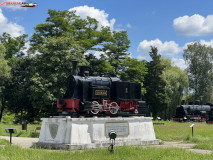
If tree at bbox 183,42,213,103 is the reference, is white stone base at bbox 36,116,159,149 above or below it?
below

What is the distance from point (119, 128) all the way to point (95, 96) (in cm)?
209

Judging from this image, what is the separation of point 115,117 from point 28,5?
34.9ft

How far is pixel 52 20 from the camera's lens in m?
37.8

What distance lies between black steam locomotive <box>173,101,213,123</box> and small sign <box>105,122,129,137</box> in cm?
2880

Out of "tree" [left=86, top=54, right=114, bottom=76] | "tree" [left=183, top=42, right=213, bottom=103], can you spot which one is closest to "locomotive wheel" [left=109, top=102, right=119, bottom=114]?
"tree" [left=86, top=54, right=114, bottom=76]

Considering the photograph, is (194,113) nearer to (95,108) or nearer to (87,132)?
(95,108)

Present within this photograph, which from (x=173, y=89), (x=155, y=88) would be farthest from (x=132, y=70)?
(x=173, y=89)

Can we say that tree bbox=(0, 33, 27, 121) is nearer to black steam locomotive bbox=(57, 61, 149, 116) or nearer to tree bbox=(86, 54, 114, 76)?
tree bbox=(86, 54, 114, 76)

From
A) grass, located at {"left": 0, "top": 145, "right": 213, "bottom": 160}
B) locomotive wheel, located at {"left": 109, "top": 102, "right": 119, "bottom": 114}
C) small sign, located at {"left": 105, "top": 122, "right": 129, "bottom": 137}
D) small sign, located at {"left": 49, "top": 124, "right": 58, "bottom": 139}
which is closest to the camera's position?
grass, located at {"left": 0, "top": 145, "right": 213, "bottom": 160}

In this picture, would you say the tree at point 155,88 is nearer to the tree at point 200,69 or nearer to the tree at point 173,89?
the tree at point 173,89

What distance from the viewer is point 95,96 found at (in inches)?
612

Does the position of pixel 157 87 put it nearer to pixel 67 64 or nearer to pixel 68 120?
pixel 67 64

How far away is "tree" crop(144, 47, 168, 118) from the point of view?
51625 mm

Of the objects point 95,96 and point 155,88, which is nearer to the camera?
point 95,96
